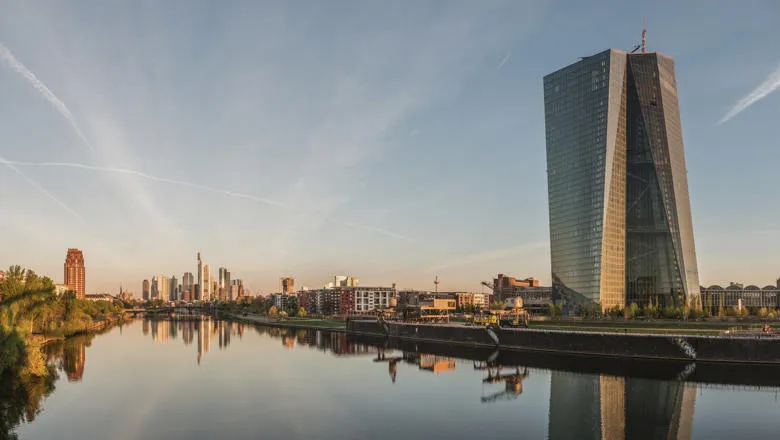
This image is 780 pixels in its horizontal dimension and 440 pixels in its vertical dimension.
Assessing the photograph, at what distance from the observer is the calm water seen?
5050 centimetres

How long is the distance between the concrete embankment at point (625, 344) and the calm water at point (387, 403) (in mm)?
7851

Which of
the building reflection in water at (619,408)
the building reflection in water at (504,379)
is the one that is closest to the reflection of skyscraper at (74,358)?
the building reflection in water at (504,379)

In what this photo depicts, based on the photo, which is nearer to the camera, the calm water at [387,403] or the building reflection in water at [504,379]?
the calm water at [387,403]

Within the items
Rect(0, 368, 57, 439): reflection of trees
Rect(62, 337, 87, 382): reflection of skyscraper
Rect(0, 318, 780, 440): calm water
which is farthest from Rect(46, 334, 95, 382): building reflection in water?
Rect(0, 368, 57, 439): reflection of trees

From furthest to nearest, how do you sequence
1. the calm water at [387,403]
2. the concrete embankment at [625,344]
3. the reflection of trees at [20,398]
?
the concrete embankment at [625,344] → the reflection of trees at [20,398] → the calm water at [387,403]

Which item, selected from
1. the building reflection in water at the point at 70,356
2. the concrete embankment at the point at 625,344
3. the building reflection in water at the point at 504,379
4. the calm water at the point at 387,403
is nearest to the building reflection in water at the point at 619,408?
the calm water at the point at 387,403

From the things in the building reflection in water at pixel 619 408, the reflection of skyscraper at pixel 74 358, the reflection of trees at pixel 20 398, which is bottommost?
the reflection of skyscraper at pixel 74 358

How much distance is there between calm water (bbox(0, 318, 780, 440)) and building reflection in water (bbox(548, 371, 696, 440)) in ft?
0.58

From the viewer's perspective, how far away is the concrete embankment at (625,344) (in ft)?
275

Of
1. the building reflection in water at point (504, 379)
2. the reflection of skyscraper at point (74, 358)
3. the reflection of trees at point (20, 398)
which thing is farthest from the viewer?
the reflection of skyscraper at point (74, 358)

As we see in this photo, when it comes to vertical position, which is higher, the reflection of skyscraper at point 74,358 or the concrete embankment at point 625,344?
the concrete embankment at point 625,344

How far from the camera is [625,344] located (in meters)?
95.7

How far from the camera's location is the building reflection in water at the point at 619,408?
48.9 metres

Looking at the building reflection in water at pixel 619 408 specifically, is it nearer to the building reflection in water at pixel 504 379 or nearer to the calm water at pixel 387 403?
the calm water at pixel 387 403
